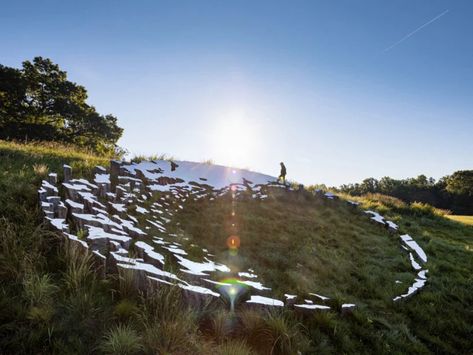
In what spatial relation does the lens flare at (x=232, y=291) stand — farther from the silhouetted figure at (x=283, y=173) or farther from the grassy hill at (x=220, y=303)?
the silhouetted figure at (x=283, y=173)

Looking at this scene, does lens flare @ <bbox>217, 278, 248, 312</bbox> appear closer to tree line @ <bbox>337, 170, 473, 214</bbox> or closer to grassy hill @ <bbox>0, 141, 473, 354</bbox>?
grassy hill @ <bbox>0, 141, 473, 354</bbox>

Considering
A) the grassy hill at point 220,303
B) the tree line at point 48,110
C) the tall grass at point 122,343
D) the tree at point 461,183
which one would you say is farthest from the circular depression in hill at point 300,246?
the tree at point 461,183

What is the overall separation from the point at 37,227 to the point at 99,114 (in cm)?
3590

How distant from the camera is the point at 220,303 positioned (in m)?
3.88

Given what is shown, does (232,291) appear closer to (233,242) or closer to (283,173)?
(233,242)

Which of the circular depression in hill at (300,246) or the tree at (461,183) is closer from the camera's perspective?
the circular depression in hill at (300,246)

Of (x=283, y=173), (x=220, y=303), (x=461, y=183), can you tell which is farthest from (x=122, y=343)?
(x=461, y=183)

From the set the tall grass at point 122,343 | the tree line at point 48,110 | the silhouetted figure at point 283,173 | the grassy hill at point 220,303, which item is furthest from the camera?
the tree line at point 48,110

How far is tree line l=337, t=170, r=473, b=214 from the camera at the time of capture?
177 ft

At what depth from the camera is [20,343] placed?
2650 mm

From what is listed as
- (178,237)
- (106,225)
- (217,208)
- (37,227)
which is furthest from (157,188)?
(37,227)

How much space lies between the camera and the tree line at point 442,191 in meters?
53.9

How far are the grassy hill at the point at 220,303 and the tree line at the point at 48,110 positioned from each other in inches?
1010

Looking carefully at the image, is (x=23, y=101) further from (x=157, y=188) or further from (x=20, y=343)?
(x=20, y=343)
